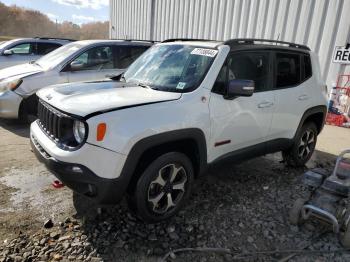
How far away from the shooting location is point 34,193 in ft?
11.7

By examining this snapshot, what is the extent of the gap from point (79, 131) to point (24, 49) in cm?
780

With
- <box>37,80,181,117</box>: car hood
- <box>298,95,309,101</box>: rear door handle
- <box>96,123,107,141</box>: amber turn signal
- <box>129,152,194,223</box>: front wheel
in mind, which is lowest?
<box>129,152,194,223</box>: front wheel

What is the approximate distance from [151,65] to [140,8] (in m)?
11.0

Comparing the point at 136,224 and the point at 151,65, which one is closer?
the point at 136,224

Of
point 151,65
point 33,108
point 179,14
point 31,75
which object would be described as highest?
point 179,14

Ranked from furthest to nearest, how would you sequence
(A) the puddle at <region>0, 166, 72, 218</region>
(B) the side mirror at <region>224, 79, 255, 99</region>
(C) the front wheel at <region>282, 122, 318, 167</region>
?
(C) the front wheel at <region>282, 122, 318, 167</region> < (A) the puddle at <region>0, 166, 72, 218</region> < (B) the side mirror at <region>224, 79, 255, 99</region>

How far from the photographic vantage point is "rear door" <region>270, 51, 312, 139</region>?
4.04 metres

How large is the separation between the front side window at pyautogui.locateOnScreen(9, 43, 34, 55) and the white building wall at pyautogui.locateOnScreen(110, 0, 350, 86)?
16.6 feet

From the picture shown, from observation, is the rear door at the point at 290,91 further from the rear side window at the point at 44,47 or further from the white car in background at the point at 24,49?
the rear side window at the point at 44,47

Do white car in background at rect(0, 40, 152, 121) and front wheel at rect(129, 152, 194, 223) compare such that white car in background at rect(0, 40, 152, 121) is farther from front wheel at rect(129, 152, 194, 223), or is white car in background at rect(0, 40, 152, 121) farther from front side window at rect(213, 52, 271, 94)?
front wheel at rect(129, 152, 194, 223)

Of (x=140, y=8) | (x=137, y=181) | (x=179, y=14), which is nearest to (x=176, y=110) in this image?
(x=137, y=181)

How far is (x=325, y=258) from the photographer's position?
2816 millimetres

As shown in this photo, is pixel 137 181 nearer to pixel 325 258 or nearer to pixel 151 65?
pixel 151 65

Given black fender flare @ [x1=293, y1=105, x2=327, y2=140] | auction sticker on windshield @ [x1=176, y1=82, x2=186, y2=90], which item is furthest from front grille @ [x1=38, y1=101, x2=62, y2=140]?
black fender flare @ [x1=293, y1=105, x2=327, y2=140]
